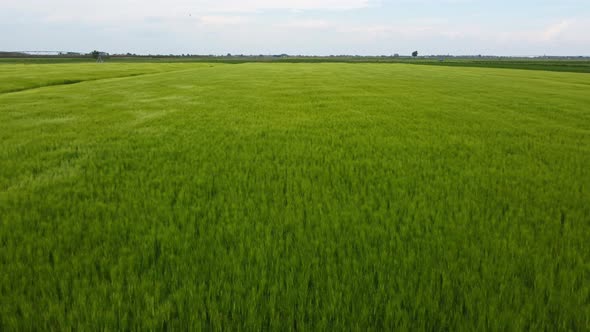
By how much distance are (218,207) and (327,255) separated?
1751 mm

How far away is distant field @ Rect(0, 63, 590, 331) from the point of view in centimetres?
231

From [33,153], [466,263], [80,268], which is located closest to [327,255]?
[466,263]

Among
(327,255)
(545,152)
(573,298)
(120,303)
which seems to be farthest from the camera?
(545,152)

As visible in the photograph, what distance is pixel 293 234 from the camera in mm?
3420

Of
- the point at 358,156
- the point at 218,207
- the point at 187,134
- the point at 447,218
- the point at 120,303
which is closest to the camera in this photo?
the point at 120,303

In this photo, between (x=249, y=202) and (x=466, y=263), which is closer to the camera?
(x=466, y=263)

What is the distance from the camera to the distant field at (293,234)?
231cm

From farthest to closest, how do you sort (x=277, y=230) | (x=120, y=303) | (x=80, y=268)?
(x=277, y=230) → (x=80, y=268) → (x=120, y=303)

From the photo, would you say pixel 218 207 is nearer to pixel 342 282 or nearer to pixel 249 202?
pixel 249 202

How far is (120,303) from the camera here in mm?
2322

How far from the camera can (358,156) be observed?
6453mm

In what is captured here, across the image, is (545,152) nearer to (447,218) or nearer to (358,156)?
(358,156)

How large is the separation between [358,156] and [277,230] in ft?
11.5

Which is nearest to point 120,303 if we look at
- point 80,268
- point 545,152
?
point 80,268
